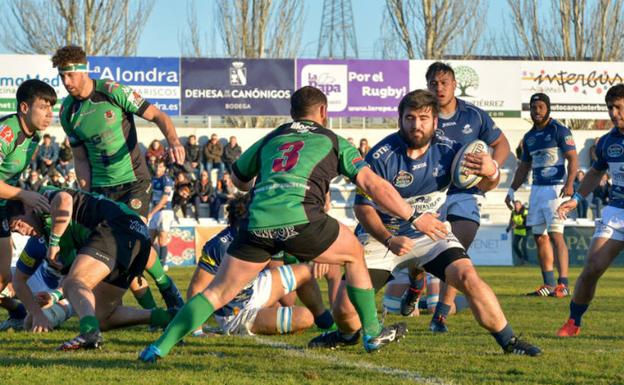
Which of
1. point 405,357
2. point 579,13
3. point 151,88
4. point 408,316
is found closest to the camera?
point 405,357

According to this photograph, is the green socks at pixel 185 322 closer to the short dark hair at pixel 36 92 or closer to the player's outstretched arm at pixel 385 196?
the player's outstretched arm at pixel 385 196

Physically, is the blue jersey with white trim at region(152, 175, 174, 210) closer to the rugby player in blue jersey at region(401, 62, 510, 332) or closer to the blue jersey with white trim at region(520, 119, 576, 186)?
the blue jersey with white trim at region(520, 119, 576, 186)

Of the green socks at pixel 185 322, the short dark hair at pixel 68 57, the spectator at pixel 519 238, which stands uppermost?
the short dark hair at pixel 68 57

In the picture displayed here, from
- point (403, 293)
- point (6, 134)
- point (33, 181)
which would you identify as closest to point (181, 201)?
point (33, 181)

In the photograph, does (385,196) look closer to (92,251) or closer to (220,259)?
(92,251)

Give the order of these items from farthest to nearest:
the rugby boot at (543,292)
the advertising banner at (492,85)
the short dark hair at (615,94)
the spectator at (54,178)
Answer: the advertising banner at (492,85)
the spectator at (54,178)
the rugby boot at (543,292)
the short dark hair at (615,94)

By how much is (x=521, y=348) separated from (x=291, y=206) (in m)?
2.03

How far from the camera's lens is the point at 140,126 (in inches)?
1259

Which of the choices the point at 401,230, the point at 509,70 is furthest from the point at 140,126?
the point at 401,230

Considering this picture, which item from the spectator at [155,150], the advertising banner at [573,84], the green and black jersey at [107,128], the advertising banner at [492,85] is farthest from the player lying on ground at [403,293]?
the advertising banner at [573,84]

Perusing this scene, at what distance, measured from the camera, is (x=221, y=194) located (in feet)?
85.7

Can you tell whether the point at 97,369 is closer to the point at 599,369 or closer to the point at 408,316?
the point at 599,369

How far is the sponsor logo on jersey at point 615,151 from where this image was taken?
9250 millimetres

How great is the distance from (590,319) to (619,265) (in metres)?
15.1
